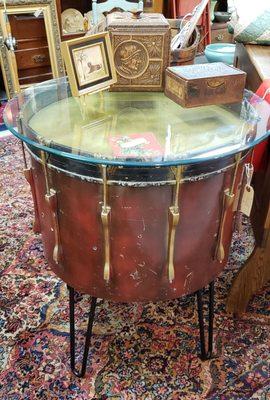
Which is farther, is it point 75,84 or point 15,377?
point 15,377

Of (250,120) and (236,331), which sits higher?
(250,120)

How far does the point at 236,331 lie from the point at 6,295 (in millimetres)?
813

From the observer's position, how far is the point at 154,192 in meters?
0.86

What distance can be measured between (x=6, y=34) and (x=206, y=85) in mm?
2241

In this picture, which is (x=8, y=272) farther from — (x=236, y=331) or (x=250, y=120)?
(x=250, y=120)

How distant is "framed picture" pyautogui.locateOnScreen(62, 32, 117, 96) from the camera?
39.2 inches

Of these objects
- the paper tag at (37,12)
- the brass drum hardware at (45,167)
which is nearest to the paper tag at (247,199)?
the brass drum hardware at (45,167)

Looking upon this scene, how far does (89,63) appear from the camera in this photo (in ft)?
3.37

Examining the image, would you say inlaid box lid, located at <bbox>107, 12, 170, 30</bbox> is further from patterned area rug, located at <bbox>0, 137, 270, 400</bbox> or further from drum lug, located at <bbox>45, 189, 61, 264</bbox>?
patterned area rug, located at <bbox>0, 137, 270, 400</bbox>

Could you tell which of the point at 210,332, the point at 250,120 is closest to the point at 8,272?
the point at 210,332

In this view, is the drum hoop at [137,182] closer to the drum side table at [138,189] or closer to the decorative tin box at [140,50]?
the drum side table at [138,189]

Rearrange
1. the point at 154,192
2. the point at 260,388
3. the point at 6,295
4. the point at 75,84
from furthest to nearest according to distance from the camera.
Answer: the point at 6,295, the point at 260,388, the point at 75,84, the point at 154,192

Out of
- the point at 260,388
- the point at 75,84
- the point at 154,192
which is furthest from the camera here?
the point at 260,388

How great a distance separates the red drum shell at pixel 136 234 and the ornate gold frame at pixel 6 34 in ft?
6.91
